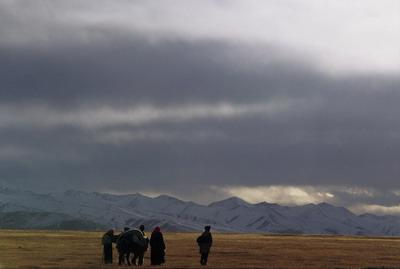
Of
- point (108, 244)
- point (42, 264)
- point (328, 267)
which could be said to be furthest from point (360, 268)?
point (42, 264)

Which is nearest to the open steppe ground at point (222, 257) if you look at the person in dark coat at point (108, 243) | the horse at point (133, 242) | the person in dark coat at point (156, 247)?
Result: the person in dark coat at point (108, 243)

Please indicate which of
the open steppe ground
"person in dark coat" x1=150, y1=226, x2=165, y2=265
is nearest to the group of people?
"person in dark coat" x1=150, y1=226, x2=165, y2=265

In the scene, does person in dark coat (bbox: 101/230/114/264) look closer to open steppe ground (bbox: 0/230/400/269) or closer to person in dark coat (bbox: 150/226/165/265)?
open steppe ground (bbox: 0/230/400/269)

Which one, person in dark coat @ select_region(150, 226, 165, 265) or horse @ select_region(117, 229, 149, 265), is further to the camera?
person in dark coat @ select_region(150, 226, 165, 265)

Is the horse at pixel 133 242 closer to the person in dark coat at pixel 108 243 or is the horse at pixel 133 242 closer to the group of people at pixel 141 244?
the group of people at pixel 141 244

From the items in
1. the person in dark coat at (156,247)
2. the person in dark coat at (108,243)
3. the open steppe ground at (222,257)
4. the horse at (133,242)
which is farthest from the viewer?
the open steppe ground at (222,257)

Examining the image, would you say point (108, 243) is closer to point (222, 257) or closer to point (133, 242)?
point (133, 242)

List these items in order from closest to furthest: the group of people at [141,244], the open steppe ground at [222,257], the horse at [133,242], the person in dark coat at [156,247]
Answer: the horse at [133,242] → the group of people at [141,244] → the person in dark coat at [156,247] → the open steppe ground at [222,257]

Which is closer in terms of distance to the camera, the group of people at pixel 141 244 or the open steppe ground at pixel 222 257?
the group of people at pixel 141 244

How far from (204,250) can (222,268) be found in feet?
8.65

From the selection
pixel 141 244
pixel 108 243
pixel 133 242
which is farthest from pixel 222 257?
pixel 133 242

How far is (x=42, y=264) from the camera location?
166 ft

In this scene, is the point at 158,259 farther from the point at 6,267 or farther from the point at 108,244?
the point at 6,267

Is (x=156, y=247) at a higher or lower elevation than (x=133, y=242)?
lower
